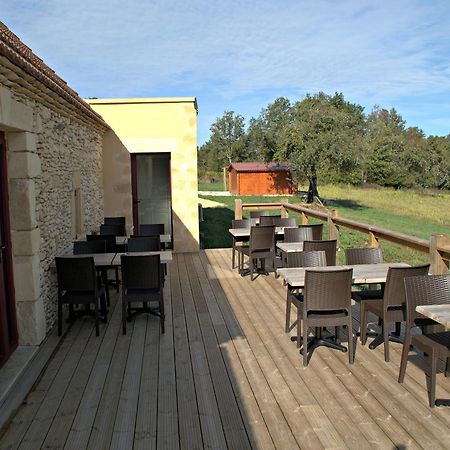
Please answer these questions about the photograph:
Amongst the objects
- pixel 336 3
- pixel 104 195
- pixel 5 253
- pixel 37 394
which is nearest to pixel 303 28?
pixel 336 3

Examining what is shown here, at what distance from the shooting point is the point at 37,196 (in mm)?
4727

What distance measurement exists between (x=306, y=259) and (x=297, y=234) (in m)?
1.86

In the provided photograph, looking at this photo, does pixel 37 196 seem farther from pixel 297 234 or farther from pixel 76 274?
pixel 297 234

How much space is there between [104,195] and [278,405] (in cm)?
753

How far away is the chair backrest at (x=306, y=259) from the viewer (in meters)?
4.75

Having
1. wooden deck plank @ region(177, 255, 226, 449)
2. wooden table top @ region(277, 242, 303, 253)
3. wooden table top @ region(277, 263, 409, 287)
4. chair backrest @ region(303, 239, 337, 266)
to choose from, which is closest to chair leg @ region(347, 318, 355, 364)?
wooden table top @ region(277, 263, 409, 287)

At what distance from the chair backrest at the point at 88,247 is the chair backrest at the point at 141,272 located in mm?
1319

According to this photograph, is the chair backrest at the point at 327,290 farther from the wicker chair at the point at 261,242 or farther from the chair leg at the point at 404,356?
the wicker chair at the point at 261,242

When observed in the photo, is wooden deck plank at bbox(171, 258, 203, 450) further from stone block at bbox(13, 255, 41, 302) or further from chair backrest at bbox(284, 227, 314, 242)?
chair backrest at bbox(284, 227, 314, 242)

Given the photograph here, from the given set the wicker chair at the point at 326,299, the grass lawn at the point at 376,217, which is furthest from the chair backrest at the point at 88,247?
the grass lawn at the point at 376,217

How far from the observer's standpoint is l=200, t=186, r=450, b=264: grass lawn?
13.1m

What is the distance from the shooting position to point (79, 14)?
1005 cm

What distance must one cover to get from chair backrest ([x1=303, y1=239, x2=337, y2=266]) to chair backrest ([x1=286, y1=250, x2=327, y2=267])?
2.05ft

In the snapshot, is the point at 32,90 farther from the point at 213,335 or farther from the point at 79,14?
the point at 79,14
